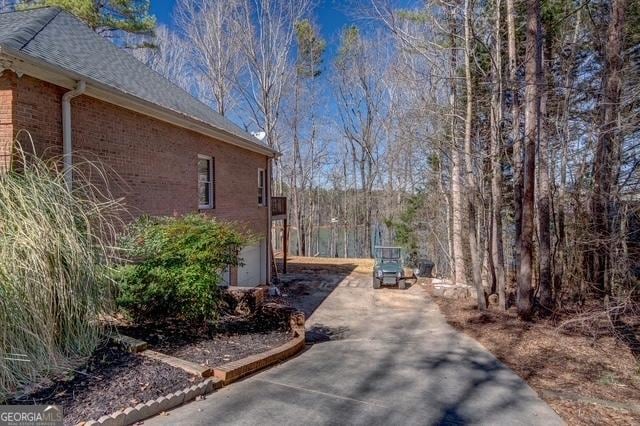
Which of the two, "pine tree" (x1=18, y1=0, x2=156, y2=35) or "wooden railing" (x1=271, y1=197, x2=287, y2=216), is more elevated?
"pine tree" (x1=18, y1=0, x2=156, y2=35)

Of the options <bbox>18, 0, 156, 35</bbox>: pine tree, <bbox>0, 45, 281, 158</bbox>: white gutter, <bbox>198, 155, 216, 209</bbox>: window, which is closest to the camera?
<bbox>0, 45, 281, 158</bbox>: white gutter

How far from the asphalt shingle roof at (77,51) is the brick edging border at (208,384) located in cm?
465

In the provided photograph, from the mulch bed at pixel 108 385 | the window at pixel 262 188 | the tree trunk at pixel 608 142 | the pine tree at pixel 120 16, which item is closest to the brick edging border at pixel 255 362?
the mulch bed at pixel 108 385

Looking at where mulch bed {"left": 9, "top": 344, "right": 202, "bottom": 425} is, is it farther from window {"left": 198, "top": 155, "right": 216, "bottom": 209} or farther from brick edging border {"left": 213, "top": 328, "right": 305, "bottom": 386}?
window {"left": 198, "top": 155, "right": 216, "bottom": 209}

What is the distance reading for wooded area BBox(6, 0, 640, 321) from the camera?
819 centimetres

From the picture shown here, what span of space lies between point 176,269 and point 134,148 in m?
3.40

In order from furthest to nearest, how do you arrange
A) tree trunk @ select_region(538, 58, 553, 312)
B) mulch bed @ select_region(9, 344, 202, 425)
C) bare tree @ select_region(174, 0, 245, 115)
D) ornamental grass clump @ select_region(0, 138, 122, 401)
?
bare tree @ select_region(174, 0, 245, 115)
tree trunk @ select_region(538, 58, 553, 312)
ornamental grass clump @ select_region(0, 138, 122, 401)
mulch bed @ select_region(9, 344, 202, 425)

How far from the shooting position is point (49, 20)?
25.1 ft

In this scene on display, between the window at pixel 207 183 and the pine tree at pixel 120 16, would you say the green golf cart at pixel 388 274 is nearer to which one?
the window at pixel 207 183

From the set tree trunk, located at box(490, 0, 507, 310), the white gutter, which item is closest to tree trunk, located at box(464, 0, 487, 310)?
tree trunk, located at box(490, 0, 507, 310)

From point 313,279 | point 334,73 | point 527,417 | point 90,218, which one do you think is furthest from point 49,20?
point 334,73

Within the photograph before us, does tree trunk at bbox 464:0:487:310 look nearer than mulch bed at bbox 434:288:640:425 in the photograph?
No

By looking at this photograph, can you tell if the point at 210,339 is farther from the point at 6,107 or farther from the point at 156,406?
the point at 6,107

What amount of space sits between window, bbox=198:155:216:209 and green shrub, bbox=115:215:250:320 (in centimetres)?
437
